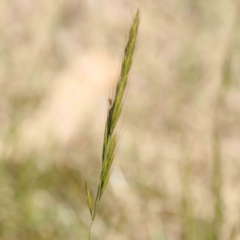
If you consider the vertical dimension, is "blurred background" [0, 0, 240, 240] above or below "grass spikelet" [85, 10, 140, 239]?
below

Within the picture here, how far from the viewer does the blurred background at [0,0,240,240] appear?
88 centimetres

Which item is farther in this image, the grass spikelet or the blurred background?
the blurred background

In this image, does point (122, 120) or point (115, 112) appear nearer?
point (115, 112)

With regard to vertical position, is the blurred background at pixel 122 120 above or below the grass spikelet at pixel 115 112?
below

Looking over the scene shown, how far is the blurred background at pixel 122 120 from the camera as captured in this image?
884 millimetres

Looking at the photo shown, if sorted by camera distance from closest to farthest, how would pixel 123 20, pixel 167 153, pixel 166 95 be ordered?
pixel 167 153
pixel 166 95
pixel 123 20

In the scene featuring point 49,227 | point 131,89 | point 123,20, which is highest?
point 123,20

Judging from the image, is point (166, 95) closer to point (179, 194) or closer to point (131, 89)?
point (131, 89)

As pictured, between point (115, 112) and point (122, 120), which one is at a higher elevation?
point (115, 112)

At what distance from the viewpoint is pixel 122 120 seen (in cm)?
106

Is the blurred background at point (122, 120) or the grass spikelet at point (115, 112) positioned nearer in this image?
the grass spikelet at point (115, 112)

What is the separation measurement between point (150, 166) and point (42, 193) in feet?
0.82

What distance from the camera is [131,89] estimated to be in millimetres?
1195

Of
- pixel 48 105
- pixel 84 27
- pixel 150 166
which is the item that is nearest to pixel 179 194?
pixel 150 166
